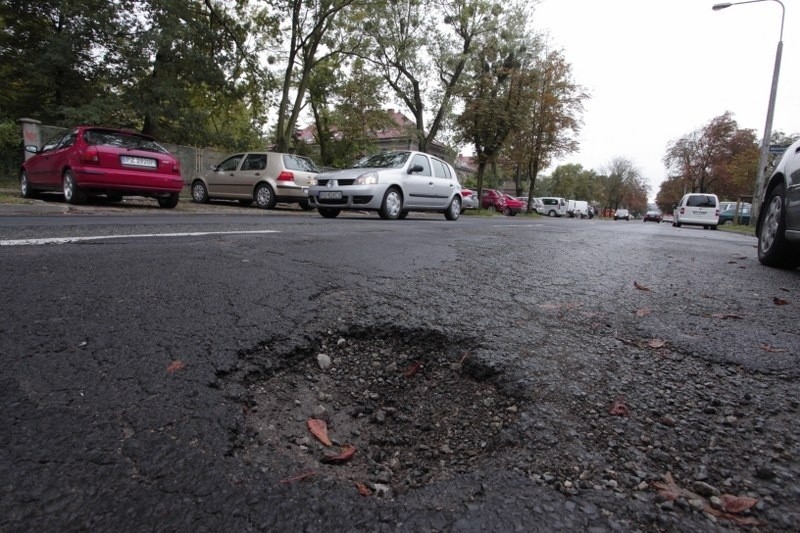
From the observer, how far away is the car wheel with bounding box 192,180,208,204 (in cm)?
1512

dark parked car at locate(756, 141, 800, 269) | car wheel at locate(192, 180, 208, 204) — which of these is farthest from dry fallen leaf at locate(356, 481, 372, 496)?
car wheel at locate(192, 180, 208, 204)

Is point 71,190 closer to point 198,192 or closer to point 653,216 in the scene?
point 198,192

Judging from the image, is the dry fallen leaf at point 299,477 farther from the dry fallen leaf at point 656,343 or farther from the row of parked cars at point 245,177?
the row of parked cars at point 245,177

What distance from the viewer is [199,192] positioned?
15.2m

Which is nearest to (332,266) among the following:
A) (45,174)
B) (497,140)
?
(45,174)

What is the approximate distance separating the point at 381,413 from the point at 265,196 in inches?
508

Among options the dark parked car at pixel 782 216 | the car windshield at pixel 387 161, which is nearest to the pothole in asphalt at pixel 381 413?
the dark parked car at pixel 782 216

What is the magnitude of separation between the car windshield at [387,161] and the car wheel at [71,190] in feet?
19.6

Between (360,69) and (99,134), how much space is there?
21.2 m

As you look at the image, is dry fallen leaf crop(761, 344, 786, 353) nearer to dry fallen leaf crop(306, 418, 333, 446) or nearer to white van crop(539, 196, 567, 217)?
dry fallen leaf crop(306, 418, 333, 446)

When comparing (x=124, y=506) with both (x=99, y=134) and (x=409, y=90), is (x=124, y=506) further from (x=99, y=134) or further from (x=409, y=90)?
(x=409, y=90)

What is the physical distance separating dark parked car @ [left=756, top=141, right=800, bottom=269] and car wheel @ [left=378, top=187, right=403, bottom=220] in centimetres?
714

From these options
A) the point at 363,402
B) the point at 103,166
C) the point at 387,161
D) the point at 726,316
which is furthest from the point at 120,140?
the point at 726,316

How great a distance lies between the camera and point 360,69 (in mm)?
27656
